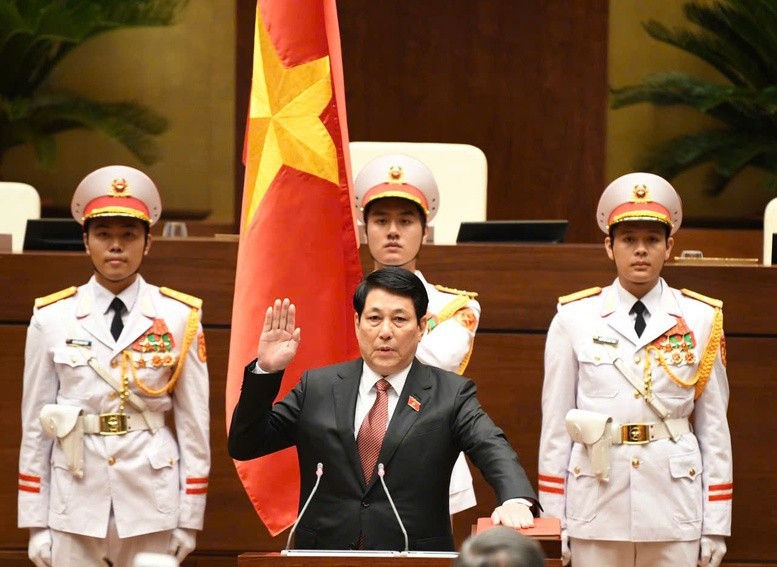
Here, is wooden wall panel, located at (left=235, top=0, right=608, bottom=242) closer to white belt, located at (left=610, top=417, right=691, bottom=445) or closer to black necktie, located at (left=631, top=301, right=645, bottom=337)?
black necktie, located at (left=631, top=301, right=645, bottom=337)

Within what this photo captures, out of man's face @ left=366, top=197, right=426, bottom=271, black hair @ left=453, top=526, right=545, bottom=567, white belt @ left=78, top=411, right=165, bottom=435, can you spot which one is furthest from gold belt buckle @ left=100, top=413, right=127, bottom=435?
black hair @ left=453, top=526, right=545, bottom=567

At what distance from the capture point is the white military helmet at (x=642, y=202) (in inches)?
172

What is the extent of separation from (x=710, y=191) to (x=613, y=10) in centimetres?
121

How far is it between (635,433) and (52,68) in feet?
17.9

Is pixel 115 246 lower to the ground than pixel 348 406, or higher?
higher

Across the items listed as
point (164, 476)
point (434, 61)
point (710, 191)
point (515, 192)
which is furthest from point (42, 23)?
point (164, 476)

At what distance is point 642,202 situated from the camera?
439cm

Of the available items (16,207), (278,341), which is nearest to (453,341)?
(278,341)

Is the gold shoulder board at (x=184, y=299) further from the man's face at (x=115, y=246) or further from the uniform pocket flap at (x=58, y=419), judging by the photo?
the uniform pocket flap at (x=58, y=419)

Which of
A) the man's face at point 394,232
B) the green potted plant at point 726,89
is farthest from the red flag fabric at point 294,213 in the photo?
the green potted plant at point 726,89

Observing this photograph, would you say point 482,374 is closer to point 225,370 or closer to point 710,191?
point 225,370

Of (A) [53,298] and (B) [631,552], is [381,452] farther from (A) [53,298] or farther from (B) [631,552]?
(A) [53,298]

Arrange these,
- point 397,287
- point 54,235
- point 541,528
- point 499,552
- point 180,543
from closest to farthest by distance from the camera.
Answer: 1. point 499,552
2. point 541,528
3. point 397,287
4. point 180,543
5. point 54,235

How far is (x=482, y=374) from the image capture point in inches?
196
